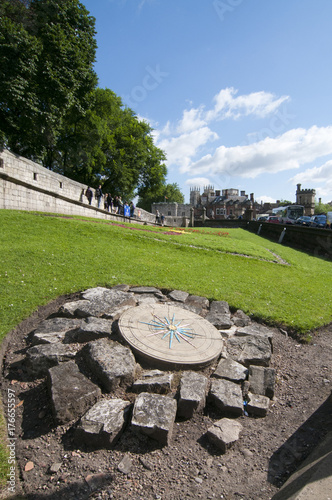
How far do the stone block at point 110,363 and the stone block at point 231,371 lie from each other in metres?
1.18

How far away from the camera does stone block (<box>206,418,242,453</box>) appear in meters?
2.87

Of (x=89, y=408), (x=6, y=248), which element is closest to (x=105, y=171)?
(x=6, y=248)

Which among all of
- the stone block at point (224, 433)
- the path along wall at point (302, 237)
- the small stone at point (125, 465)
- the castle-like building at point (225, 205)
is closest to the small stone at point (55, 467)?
the small stone at point (125, 465)

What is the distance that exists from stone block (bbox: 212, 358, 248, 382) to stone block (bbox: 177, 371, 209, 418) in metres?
0.32

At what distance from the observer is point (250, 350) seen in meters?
4.45

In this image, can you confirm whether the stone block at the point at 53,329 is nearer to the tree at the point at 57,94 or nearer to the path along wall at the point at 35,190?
A: the path along wall at the point at 35,190

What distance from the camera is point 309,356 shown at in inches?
187

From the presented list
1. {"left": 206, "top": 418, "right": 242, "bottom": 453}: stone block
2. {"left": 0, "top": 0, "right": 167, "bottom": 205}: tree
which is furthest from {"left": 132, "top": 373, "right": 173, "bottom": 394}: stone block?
{"left": 0, "top": 0, "right": 167, "bottom": 205}: tree

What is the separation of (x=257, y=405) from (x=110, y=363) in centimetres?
187

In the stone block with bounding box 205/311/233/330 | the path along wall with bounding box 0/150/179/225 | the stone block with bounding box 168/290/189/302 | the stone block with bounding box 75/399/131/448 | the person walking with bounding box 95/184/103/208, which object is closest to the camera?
the stone block with bounding box 75/399/131/448

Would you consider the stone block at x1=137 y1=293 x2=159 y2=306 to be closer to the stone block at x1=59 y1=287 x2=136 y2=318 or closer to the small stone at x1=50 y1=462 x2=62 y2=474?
the stone block at x1=59 y1=287 x2=136 y2=318

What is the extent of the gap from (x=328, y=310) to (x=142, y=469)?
555cm

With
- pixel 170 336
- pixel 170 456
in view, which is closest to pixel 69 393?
pixel 170 456

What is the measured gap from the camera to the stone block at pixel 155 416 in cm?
286
